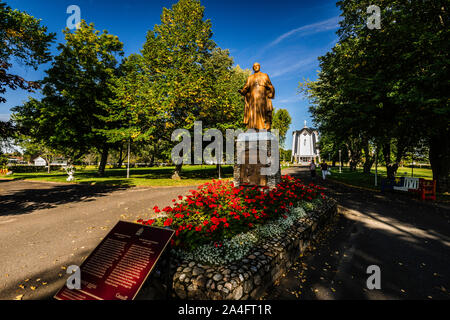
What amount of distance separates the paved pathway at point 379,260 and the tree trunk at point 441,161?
21.4 ft

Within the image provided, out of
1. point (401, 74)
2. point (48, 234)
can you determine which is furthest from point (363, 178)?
point (48, 234)

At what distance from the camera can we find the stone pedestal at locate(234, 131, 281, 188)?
295 inches

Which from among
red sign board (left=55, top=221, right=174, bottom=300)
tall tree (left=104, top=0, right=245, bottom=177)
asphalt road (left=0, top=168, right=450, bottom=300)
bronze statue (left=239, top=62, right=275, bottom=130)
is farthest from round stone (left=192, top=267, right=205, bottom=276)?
tall tree (left=104, top=0, right=245, bottom=177)

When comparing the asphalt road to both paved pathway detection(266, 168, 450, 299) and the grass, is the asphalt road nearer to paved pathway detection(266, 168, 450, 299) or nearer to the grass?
paved pathway detection(266, 168, 450, 299)

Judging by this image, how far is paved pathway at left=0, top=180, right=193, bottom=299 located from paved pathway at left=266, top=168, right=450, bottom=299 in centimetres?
441

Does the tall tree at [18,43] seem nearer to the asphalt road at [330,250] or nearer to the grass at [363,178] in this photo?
the asphalt road at [330,250]

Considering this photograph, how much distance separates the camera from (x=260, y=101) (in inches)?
327

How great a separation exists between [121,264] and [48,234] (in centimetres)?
554

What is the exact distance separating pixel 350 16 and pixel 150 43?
17.7 metres

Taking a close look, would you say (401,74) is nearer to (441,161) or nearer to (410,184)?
(410,184)

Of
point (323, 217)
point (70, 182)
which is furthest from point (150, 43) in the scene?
point (323, 217)

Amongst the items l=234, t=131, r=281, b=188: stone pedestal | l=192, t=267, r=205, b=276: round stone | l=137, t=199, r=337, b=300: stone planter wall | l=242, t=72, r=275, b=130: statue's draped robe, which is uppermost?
l=242, t=72, r=275, b=130: statue's draped robe

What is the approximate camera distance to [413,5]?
33.2 ft

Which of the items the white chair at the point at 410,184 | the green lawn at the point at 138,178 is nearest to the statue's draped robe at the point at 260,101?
the white chair at the point at 410,184
